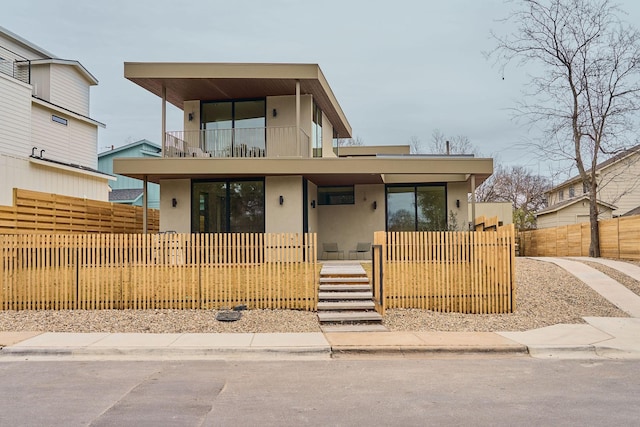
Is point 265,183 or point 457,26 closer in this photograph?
point 265,183

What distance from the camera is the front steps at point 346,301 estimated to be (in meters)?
10.4

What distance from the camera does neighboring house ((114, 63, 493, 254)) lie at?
1512 cm

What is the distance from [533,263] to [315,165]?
24.7 ft

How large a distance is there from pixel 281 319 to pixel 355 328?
1566 mm

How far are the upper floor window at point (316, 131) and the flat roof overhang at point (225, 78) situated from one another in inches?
56.3

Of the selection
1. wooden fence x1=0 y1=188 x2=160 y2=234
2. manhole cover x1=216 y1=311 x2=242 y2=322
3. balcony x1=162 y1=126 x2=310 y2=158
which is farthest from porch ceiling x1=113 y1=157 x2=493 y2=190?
manhole cover x1=216 y1=311 x2=242 y2=322

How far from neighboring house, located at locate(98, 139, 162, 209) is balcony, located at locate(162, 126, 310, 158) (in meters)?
16.5

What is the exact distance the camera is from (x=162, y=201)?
1625 centimetres

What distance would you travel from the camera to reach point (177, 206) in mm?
16203

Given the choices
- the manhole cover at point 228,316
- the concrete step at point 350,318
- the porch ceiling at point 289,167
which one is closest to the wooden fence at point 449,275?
the concrete step at point 350,318

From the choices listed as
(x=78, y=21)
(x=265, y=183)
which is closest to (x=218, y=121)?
(x=265, y=183)

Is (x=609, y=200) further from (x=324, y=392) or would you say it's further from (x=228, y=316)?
(x=324, y=392)

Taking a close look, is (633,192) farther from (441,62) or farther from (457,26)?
(457,26)

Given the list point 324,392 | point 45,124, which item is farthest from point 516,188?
point 324,392
